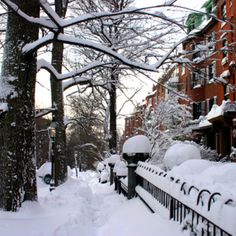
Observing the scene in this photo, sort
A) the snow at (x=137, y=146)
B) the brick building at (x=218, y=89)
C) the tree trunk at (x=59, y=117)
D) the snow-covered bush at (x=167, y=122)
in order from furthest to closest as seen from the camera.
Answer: the snow-covered bush at (x=167, y=122) → the brick building at (x=218, y=89) → the tree trunk at (x=59, y=117) → the snow at (x=137, y=146)

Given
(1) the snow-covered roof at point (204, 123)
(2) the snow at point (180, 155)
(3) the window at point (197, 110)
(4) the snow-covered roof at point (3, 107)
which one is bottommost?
(2) the snow at point (180, 155)

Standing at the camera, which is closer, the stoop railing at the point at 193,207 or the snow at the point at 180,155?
the stoop railing at the point at 193,207

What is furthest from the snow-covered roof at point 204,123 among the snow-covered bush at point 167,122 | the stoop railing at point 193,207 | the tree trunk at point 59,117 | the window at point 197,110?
the stoop railing at point 193,207

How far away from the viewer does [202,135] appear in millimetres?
35625

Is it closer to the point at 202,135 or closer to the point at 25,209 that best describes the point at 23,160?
the point at 25,209

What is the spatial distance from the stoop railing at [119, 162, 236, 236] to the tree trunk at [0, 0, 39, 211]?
2.67m

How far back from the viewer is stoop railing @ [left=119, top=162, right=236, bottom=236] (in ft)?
9.56

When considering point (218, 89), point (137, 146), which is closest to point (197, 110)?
point (218, 89)

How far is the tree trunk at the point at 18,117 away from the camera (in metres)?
7.97

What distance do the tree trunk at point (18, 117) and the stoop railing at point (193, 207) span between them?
267 centimetres

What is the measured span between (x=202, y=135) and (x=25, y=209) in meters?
29.0

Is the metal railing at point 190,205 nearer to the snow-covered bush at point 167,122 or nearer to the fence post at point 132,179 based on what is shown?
the fence post at point 132,179

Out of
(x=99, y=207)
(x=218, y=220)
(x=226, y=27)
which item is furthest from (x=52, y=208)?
(x=226, y=27)

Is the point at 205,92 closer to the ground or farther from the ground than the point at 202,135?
farther from the ground
